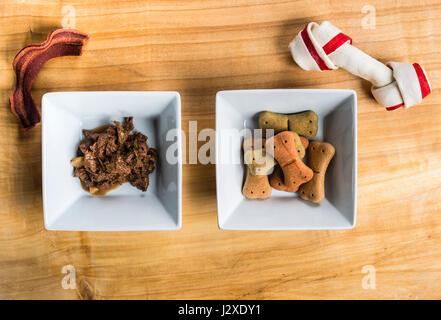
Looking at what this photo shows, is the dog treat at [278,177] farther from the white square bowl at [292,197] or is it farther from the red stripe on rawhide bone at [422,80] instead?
the red stripe on rawhide bone at [422,80]

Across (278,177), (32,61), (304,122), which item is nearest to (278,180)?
(278,177)

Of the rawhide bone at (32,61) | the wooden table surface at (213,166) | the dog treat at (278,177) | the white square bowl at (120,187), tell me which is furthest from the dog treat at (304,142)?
the rawhide bone at (32,61)

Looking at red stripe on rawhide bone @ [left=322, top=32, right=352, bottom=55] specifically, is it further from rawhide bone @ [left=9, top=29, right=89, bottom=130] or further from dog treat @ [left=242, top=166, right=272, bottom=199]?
rawhide bone @ [left=9, top=29, right=89, bottom=130]

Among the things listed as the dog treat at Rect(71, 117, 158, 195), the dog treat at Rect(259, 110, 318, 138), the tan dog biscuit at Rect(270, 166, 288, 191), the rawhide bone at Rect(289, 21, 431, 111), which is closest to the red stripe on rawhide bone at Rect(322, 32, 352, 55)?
the rawhide bone at Rect(289, 21, 431, 111)

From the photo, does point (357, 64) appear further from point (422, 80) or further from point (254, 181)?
point (254, 181)

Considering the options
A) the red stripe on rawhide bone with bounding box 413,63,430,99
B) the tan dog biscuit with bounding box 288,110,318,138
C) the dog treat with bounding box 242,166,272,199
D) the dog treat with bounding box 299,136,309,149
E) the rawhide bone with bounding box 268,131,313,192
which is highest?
the red stripe on rawhide bone with bounding box 413,63,430,99

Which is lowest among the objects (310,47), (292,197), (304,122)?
(292,197)
